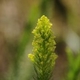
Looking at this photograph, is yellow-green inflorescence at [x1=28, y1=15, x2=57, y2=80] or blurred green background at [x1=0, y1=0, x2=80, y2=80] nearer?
yellow-green inflorescence at [x1=28, y1=15, x2=57, y2=80]

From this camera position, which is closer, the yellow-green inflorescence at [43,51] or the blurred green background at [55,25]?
the yellow-green inflorescence at [43,51]

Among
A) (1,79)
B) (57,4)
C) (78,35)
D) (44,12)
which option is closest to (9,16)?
(57,4)

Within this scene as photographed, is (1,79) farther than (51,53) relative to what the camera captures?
Yes

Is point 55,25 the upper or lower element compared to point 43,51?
upper

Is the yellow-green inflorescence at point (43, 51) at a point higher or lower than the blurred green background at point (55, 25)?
lower

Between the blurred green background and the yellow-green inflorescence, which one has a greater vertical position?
the blurred green background

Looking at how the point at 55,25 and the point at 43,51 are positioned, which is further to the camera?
the point at 55,25

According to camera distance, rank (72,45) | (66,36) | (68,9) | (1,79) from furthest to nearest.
→ 1. (68,9)
2. (66,36)
3. (72,45)
4. (1,79)

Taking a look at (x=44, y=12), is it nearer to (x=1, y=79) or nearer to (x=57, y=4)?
(x=1, y=79)
